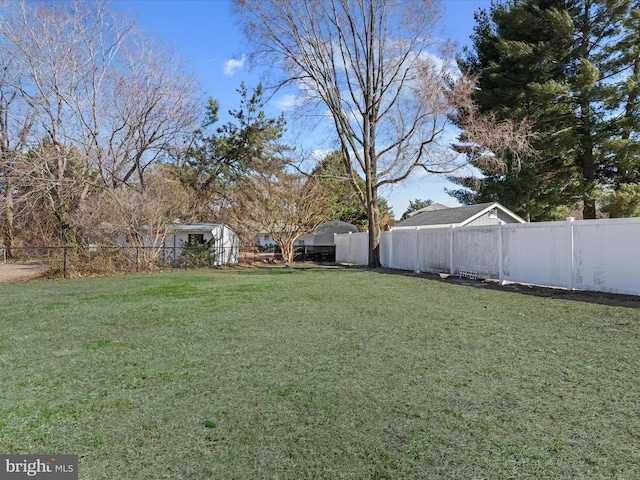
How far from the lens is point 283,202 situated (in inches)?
971

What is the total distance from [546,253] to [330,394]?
8143 millimetres

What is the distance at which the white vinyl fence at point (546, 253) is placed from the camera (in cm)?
773

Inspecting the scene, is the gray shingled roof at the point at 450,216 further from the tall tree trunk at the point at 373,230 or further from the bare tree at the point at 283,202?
the bare tree at the point at 283,202

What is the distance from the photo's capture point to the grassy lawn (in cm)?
222

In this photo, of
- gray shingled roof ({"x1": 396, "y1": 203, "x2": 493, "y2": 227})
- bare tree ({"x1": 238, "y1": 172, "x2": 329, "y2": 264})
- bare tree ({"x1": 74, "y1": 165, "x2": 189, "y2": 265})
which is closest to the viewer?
bare tree ({"x1": 74, "y1": 165, "x2": 189, "y2": 265})

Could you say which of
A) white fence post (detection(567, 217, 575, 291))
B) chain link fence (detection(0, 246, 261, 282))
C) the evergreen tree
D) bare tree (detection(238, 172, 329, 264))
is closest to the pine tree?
the evergreen tree

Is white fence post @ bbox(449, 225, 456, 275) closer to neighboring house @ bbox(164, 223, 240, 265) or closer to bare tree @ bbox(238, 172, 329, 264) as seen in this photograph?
neighboring house @ bbox(164, 223, 240, 265)

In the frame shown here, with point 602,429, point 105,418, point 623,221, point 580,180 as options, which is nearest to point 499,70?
point 580,180

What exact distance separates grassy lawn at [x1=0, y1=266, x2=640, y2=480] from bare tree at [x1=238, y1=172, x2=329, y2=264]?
1823 centimetres

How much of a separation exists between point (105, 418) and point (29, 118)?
62.7 feet

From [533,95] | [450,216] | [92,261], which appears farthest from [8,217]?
[533,95]

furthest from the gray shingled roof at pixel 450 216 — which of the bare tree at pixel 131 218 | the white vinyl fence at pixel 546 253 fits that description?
the bare tree at pixel 131 218

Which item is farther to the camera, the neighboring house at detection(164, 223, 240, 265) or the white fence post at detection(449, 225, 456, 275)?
the neighboring house at detection(164, 223, 240, 265)

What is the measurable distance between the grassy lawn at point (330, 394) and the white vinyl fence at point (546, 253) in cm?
194
